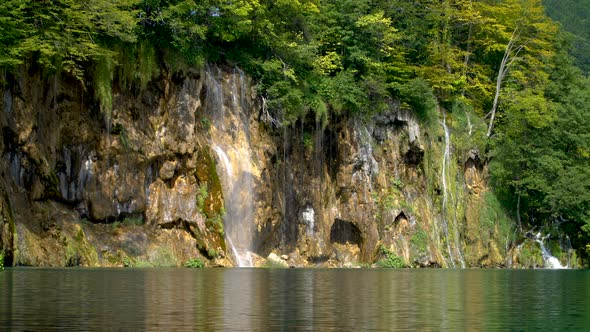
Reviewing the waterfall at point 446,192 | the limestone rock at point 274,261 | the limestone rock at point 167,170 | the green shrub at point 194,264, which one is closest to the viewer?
the green shrub at point 194,264

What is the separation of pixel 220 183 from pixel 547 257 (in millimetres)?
24498

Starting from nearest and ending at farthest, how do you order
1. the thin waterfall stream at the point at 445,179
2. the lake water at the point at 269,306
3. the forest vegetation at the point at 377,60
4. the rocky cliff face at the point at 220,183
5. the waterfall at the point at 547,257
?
the lake water at the point at 269,306, the rocky cliff face at the point at 220,183, the forest vegetation at the point at 377,60, the thin waterfall stream at the point at 445,179, the waterfall at the point at 547,257

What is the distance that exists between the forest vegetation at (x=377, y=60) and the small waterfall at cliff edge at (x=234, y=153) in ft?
3.87

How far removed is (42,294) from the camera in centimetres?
1836

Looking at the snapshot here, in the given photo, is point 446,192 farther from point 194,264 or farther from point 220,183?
point 194,264

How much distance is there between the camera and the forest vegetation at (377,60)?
119 feet

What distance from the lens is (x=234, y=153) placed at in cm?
4297

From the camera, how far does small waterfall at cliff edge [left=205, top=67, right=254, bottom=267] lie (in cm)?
4178

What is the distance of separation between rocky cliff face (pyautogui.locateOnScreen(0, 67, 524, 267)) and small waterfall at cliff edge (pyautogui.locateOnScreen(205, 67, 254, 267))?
0.19 feet

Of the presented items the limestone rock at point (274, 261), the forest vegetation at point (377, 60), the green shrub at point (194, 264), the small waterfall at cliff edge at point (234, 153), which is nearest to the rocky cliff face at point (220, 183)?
the small waterfall at cliff edge at point (234, 153)

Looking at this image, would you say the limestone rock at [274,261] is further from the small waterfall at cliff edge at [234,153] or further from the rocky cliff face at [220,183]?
the small waterfall at cliff edge at [234,153]

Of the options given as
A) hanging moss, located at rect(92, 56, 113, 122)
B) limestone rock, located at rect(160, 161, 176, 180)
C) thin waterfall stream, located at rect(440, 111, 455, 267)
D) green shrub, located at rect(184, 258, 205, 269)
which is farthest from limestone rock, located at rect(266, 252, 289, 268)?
thin waterfall stream, located at rect(440, 111, 455, 267)

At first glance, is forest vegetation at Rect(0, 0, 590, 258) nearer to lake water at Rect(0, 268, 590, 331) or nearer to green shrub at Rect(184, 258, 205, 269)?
green shrub at Rect(184, 258, 205, 269)

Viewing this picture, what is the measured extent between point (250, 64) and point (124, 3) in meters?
9.07
